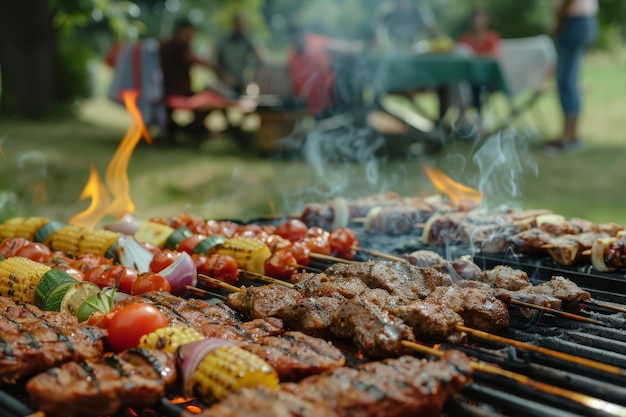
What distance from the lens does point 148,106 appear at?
14797 mm

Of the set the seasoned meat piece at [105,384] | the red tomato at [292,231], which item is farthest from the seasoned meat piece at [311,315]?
the red tomato at [292,231]

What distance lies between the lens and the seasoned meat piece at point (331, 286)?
11.7 ft

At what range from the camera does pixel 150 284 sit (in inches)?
149

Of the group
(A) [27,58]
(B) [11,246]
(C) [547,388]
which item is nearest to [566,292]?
(C) [547,388]

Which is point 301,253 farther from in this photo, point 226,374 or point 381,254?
point 226,374

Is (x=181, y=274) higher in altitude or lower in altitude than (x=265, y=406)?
lower

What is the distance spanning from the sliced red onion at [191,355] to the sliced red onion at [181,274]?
1.25m

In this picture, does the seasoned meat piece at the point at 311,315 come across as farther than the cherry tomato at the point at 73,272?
No

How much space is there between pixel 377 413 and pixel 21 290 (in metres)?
2.32

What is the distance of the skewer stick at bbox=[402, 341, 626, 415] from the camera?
96.0 inches

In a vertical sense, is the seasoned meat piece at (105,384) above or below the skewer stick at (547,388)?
below

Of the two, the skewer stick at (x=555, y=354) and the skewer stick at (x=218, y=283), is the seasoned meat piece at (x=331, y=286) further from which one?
the skewer stick at (x=555, y=354)

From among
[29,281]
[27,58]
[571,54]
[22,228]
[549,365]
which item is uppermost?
[571,54]

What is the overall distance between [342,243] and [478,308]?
1645 mm
